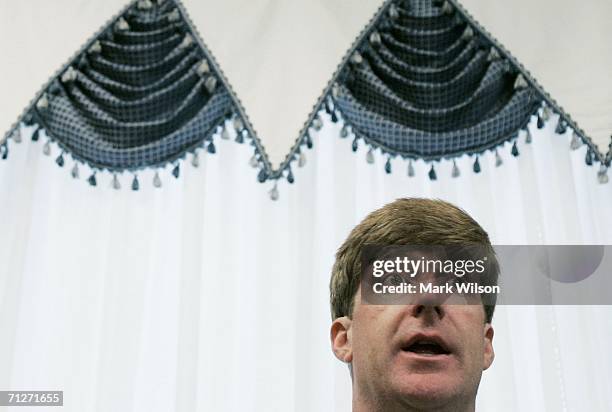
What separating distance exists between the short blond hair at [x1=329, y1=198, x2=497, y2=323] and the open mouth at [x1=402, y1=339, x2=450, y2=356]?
0.31 feet

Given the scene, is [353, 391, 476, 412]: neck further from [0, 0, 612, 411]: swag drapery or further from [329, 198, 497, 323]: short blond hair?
[0, 0, 612, 411]: swag drapery

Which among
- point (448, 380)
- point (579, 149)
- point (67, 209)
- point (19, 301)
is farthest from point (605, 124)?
→ point (19, 301)

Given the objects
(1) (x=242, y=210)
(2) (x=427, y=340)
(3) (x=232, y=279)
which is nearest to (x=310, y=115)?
(1) (x=242, y=210)

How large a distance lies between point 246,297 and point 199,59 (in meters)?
0.49

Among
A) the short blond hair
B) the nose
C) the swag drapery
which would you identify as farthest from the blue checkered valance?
the nose

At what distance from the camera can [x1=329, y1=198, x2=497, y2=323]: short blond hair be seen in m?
0.93

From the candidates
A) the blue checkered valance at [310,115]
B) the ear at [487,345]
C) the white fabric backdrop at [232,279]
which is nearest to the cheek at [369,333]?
the ear at [487,345]

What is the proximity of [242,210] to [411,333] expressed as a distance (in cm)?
73

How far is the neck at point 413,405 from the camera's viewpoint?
843 mm

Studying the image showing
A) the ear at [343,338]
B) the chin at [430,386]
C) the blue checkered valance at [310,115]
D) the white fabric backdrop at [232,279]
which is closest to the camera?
the chin at [430,386]

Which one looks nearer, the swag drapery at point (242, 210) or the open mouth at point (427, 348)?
the open mouth at point (427, 348)

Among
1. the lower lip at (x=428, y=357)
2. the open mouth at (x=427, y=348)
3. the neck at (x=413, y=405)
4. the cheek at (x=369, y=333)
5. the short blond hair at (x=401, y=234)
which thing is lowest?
the neck at (x=413, y=405)

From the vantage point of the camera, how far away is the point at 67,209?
5.13ft

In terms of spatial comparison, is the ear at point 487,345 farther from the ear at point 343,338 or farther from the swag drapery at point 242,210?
the swag drapery at point 242,210
